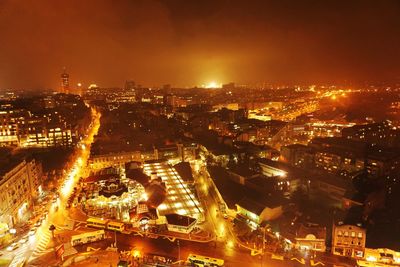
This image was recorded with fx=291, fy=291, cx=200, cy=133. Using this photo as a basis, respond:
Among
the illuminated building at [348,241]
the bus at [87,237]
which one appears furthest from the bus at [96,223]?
the illuminated building at [348,241]

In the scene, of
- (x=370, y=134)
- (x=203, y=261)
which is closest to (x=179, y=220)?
(x=203, y=261)

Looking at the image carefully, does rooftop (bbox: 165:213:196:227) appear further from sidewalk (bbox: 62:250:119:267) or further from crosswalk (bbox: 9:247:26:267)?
crosswalk (bbox: 9:247:26:267)

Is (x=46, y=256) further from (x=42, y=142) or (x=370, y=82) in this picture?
(x=370, y=82)

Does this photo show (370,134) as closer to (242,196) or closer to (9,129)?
(242,196)

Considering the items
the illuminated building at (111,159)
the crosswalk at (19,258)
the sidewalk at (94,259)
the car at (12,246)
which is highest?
the illuminated building at (111,159)

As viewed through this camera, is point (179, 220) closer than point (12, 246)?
No

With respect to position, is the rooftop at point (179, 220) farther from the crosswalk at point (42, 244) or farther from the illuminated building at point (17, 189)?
the illuminated building at point (17, 189)
